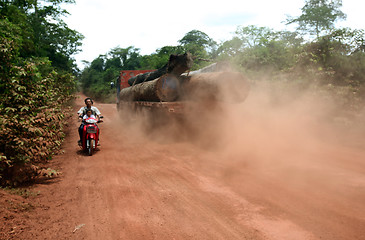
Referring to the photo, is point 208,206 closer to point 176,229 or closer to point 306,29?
point 176,229

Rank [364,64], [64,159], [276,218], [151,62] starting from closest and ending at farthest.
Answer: [276,218] < [64,159] < [364,64] < [151,62]

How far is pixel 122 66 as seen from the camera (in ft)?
148

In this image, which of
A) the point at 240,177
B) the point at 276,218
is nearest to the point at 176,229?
the point at 276,218

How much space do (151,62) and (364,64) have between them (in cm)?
2623

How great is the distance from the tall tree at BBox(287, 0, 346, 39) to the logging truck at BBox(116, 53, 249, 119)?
952 inches

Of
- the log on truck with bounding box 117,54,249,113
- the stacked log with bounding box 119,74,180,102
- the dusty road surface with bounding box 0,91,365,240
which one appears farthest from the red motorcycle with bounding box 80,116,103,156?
the stacked log with bounding box 119,74,180,102

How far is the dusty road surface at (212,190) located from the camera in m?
2.95

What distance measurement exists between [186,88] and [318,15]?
26202 millimetres

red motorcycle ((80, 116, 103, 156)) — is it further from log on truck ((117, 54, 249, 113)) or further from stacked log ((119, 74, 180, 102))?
stacked log ((119, 74, 180, 102))

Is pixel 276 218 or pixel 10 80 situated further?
pixel 10 80

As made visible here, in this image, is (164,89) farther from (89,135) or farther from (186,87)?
(89,135)

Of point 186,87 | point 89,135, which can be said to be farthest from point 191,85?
point 89,135

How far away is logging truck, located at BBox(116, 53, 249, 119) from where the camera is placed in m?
7.24

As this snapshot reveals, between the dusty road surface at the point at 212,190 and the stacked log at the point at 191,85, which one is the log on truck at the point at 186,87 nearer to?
the stacked log at the point at 191,85
